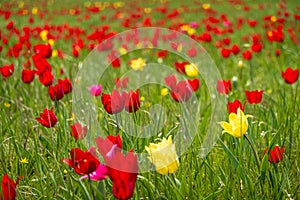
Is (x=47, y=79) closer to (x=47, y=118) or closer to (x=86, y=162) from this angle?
(x=47, y=118)

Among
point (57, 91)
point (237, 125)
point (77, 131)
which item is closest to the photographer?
point (237, 125)

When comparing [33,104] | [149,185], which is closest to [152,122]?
[149,185]

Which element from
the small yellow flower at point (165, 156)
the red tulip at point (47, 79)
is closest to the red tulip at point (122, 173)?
the small yellow flower at point (165, 156)

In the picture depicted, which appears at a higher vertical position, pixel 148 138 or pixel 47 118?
pixel 47 118

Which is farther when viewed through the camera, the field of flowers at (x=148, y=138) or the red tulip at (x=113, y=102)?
the red tulip at (x=113, y=102)

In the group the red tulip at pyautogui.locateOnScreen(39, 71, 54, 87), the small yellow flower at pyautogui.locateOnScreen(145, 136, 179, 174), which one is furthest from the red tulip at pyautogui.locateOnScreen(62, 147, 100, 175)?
the red tulip at pyautogui.locateOnScreen(39, 71, 54, 87)

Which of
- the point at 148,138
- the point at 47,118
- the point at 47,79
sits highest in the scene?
the point at 47,79

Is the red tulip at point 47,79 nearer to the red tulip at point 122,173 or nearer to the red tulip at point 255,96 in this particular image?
the red tulip at point 255,96

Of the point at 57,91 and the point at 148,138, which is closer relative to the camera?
the point at 148,138

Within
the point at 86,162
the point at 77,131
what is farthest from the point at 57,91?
the point at 86,162

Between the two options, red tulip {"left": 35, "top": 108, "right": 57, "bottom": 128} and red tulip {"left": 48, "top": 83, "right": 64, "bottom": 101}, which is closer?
red tulip {"left": 35, "top": 108, "right": 57, "bottom": 128}

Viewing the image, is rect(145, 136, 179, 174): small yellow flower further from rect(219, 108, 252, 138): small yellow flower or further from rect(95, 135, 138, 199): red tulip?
rect(219, 108, 252, 138): small yellow flower

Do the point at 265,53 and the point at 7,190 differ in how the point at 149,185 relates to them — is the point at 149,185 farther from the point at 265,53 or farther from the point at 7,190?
the point at 265,53

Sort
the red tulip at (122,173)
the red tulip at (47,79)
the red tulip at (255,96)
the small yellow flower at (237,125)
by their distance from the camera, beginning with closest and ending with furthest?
1. the red tulip at (122,173)
2. the small yellow flower at (237,125)
3. the red tulip at (255,96)
4. the red tulip at (47,79)
